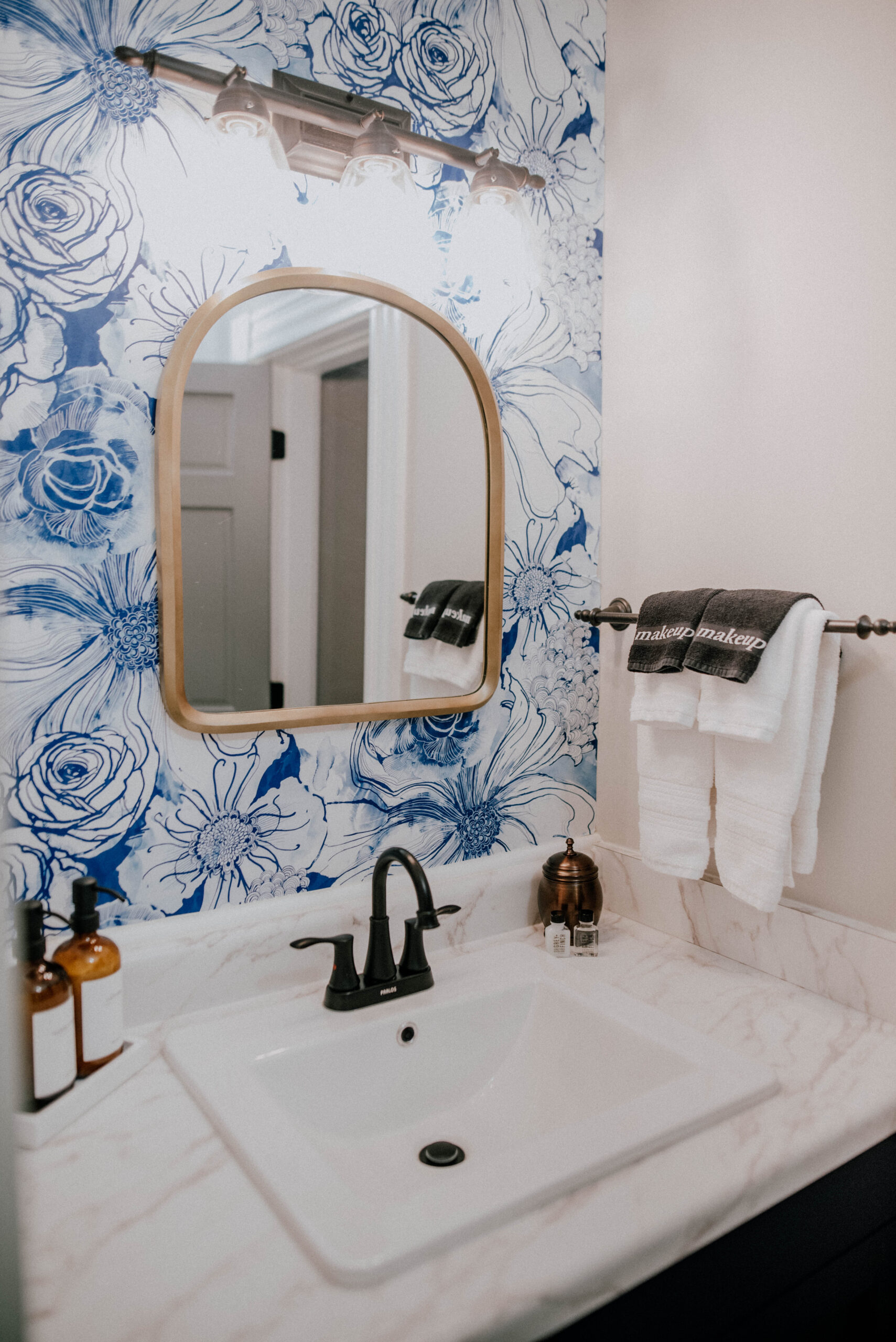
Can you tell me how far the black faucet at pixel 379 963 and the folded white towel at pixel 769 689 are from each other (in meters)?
0.44

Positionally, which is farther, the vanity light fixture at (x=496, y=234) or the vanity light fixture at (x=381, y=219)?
the vanity light fixture at (x=496, y=234)

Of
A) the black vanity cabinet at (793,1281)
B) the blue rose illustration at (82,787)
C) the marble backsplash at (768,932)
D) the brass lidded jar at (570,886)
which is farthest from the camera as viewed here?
the brass lidded jar at (570,886)

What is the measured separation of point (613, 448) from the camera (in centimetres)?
149

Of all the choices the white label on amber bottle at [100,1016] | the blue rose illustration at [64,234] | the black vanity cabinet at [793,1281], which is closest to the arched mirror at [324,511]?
the blue rose illustration at [64,234]

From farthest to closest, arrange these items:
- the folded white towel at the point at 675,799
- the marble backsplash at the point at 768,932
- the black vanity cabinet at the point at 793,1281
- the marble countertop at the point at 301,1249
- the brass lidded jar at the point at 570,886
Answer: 1. the brass lidded jar at the point at 570,886
2. the folded white towel at the point at 675,799
3. the marble backsplash at the point at 768,932
4. the black vanity cabinet at the point at 793,1281
5. the marble countertop at the point at 301,1249

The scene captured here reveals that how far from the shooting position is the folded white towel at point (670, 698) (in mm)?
1206

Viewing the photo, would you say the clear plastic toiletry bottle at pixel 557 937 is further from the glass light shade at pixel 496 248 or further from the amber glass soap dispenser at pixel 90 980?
the glass light shade at pixel 496 248

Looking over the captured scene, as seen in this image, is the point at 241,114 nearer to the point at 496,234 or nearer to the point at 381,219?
the point at 381,219

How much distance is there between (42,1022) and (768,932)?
93 centimetres

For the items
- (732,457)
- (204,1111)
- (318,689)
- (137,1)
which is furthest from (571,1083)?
(137,1)

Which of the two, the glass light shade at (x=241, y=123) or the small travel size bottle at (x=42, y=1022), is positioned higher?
the glass light shade at (x=241, y=123)

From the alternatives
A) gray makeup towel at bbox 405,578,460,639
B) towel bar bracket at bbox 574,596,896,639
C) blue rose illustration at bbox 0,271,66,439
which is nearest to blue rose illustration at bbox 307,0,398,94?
blue rose illustration at bbox 0,271,66,439

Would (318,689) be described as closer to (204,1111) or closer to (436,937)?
(436,937)

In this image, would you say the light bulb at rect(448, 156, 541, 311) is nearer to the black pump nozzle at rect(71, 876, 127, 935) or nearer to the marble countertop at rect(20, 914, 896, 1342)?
the black pump nozzle at rect(71, 876, 127, 935)
